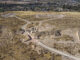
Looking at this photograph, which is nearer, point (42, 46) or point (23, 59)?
point (23, 59)

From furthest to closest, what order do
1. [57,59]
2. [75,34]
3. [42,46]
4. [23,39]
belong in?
[75,34], [23,39], [42,46], [57,59]

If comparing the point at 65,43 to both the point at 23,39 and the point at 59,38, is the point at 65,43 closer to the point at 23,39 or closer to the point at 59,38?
the point at 59,38

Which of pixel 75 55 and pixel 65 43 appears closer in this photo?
pixel 75 55

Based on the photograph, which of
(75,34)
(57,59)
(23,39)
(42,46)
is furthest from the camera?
(75,34)

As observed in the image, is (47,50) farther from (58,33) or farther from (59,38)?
(58,33)

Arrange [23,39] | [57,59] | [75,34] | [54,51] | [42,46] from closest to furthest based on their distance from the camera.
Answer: [57,59] → [54,51] → [42,46] → [23,39] → [75,34]

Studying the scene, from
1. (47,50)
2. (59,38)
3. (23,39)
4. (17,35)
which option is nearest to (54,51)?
(47,50)

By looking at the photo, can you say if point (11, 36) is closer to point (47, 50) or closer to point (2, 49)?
point (2, 49)

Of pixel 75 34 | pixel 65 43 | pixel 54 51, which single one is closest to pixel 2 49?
pixel 54 51
